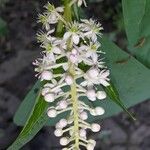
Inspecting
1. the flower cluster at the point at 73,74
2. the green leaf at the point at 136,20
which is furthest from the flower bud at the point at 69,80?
the green leaf at the point at 136,20

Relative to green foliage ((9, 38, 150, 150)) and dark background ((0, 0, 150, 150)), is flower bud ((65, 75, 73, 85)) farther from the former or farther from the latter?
dark background ((0, 0, 150, 150))

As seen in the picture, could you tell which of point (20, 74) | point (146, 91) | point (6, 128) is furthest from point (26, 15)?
point (146, 91)

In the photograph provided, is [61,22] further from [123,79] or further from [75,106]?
[123,79]

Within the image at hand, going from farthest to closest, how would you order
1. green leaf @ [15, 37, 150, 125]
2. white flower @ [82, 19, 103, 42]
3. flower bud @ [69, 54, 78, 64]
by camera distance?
green leaf @ [15, 37, 150, 125]
white flower @ [82, 19, 103, 42]
flower bud @ [69, 54, 78, 64]

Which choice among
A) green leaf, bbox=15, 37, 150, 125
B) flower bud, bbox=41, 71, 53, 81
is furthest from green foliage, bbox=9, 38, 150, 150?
flower bud, bbox=41, 71, 53, 81

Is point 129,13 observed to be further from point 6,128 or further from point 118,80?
point 6,128
